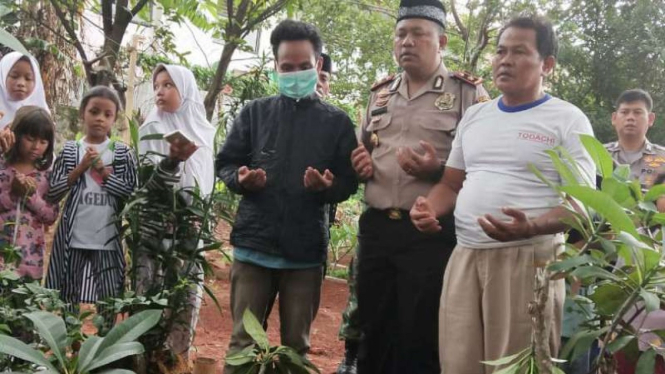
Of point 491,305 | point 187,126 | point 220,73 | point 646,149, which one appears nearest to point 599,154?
point 491,305

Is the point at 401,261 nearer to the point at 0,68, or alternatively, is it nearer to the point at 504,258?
the point at 504,258

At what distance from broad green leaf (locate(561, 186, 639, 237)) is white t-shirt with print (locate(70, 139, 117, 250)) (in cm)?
225

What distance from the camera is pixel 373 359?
300cm

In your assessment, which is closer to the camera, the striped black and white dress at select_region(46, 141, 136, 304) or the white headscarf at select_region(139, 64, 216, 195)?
the striped black and white dress at select_region(46, 141, 136, 304)

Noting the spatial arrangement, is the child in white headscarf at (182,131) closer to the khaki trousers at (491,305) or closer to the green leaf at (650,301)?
the khaki trousers at (491,305)

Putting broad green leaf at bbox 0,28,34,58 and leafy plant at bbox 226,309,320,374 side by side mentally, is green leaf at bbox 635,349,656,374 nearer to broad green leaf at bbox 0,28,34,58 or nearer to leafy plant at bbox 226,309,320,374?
leafy plant at bbox 226,309,320,374

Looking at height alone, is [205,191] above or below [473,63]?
below

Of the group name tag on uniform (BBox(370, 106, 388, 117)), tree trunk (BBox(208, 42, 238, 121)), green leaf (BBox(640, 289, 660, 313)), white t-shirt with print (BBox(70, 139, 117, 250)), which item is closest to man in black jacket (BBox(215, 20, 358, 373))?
name tag on uniform (BBox(370, 106, 388, 117))

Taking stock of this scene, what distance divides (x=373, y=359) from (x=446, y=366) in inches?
26.0

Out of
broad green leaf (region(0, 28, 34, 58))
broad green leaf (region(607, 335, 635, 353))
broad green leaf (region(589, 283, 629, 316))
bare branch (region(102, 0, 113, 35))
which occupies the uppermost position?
bare branch (region(102, 0, 113, 35))

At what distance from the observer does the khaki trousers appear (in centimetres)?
226

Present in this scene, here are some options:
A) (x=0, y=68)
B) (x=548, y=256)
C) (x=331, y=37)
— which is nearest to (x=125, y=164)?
(x=0, y=68)

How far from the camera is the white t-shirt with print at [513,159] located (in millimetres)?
2283

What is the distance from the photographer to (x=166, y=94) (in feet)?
11.3
